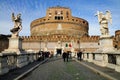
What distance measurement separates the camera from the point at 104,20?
20188 mm

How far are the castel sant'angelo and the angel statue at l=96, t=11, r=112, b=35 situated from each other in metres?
51.9

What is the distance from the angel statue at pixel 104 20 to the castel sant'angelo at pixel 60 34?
2044 inches

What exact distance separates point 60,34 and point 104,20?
218ft

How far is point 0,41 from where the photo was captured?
2923 inches

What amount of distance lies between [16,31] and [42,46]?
56.9 metres

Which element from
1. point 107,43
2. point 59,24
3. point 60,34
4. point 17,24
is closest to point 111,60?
point 107,43

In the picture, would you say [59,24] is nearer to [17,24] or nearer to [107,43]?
[107,43]

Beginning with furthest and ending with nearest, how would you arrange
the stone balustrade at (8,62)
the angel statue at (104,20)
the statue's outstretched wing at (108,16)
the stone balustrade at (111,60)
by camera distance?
the statue's outstretched wing at (108,16)
the angel statue at (104,20)
the stone balustrade at (111,60)
the stone balustrade at (8,62)

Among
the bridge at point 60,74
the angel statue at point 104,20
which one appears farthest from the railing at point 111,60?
the angel statue at point 104,20

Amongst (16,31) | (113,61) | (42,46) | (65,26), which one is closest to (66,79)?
(113,61)

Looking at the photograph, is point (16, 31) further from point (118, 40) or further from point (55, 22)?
point (55, 22)

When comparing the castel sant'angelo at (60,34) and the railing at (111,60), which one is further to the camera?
the castel sant'angelo at (60,34)

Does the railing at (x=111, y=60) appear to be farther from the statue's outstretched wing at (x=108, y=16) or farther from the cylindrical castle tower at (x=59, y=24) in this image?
the cylindrical castle tower at (x=59, y=24)

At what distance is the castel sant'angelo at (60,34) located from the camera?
75188 mm
